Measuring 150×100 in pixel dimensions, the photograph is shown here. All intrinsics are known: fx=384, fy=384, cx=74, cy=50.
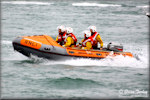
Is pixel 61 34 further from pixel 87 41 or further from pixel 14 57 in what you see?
pixel 14 57

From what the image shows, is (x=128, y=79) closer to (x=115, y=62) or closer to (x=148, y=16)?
(x=115, y=62)

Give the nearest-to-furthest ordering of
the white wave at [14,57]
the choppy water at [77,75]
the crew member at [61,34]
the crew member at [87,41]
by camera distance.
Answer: the choppy water at [77,75], the crew member at [87,41], the crew member at [61,34], the white wave at [14,57]

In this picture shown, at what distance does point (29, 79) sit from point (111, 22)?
1532cm

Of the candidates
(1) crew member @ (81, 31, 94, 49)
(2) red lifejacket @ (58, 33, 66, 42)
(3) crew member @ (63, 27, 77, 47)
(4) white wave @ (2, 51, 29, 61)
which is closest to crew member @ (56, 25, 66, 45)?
(2) red lifejacket @ (58, 33, 66, 42)

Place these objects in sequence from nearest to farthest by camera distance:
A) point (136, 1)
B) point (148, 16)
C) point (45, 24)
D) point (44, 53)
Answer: point (44, 53) < point (45, 24) < point (148, 16) < point (136, 1)

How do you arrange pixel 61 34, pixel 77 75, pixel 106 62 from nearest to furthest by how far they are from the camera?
1. pixel 77 75
2. pixel 106 62
3. pixel 61 34

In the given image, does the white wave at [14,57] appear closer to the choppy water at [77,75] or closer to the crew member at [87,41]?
the choppy water at [77,75]

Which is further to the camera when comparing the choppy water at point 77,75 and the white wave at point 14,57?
the white wave at point 14,57

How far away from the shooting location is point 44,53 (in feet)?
45.6

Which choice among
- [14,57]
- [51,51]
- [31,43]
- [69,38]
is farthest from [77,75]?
[14,57]

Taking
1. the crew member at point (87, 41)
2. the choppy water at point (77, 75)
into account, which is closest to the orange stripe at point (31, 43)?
the choppy water at point (77, 75)

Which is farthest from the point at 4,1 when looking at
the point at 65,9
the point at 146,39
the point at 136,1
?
the point at 146,39

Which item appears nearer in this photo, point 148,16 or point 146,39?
point 146,39

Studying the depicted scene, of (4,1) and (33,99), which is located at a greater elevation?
(4,1)
